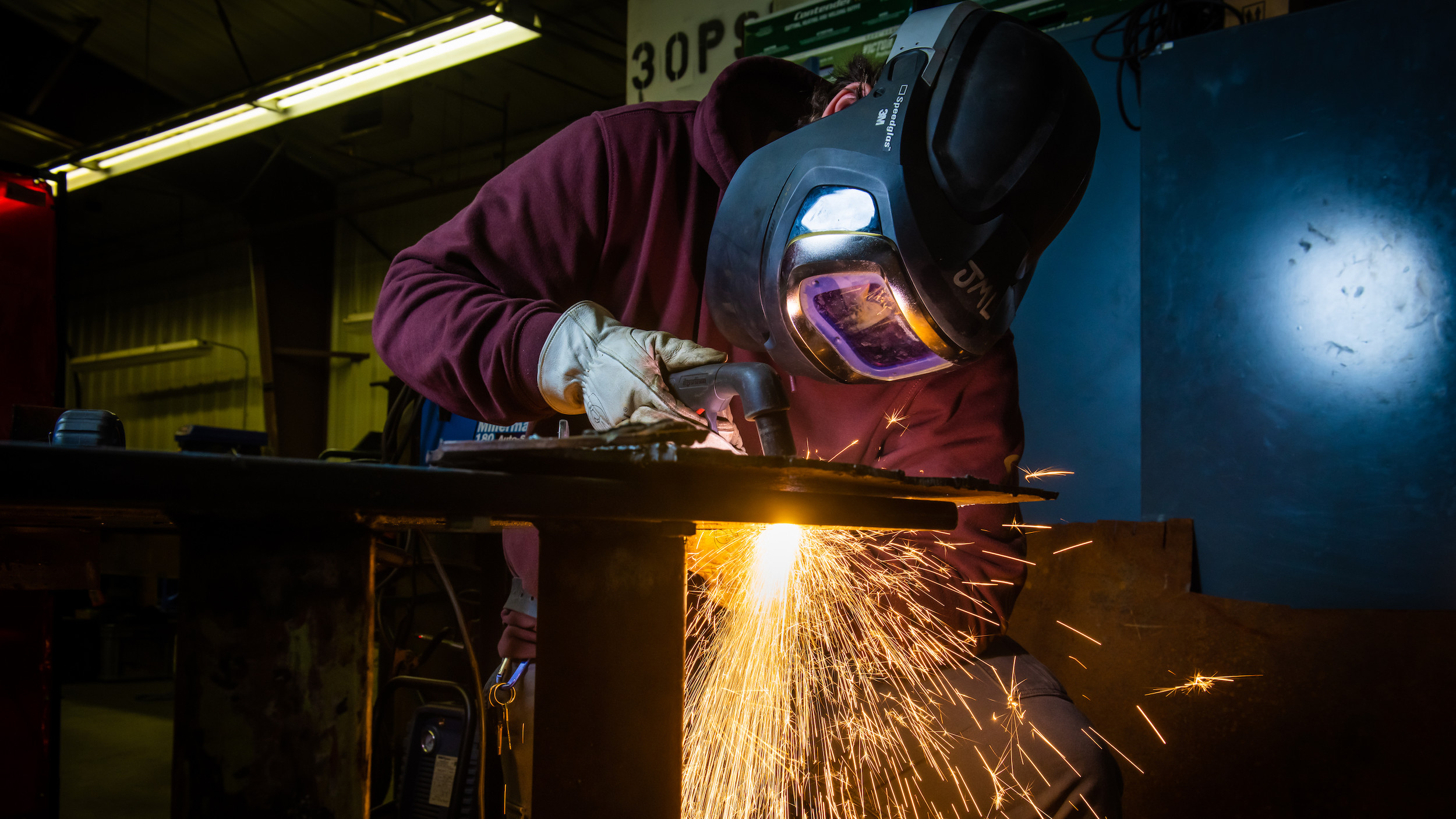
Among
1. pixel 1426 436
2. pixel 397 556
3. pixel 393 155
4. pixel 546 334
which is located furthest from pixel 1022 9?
→ pixel 393 155

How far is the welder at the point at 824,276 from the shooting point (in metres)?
1.23

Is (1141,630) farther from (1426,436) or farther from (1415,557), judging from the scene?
(1426,436)

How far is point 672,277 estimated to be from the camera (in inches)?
68.4

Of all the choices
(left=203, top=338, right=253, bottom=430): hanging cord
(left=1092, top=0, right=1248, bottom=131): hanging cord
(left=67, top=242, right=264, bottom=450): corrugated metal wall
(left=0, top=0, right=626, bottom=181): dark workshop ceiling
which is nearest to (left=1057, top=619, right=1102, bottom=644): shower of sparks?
(left=1092, top=0, right=1248, bottom=131): hanging cord

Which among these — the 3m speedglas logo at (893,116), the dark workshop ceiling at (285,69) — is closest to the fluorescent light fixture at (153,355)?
the dark workshop ceiling at (285,69)

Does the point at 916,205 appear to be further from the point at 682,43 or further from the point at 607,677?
the point at 682,43

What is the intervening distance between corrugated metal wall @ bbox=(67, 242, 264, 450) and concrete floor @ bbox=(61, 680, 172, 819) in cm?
528

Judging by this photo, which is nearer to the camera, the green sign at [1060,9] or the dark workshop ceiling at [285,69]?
the green sign at [1060,9]

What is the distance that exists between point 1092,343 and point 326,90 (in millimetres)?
4191

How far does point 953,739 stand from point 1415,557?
139cm

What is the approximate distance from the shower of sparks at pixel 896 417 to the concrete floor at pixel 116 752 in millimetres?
2279

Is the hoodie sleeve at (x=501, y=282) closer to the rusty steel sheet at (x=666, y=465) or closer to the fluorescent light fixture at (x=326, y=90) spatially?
the rusty steel sheet at (x=666, y=465)

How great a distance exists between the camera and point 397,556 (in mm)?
2301

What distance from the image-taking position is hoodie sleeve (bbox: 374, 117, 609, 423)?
1.34 meters
